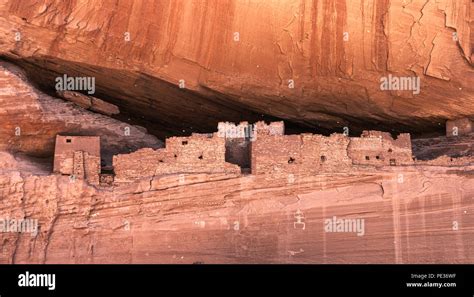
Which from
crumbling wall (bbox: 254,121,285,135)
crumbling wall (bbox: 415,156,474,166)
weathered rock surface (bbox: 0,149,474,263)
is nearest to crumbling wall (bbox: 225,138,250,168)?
crumbling wall (bbox: 254,121,285,135)

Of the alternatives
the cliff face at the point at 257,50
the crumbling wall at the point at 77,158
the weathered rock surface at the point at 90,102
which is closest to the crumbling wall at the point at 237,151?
the cliff face at the point at 257,50

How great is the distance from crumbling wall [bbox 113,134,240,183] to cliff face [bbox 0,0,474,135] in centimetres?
125

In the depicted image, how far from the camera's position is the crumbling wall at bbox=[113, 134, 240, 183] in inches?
650

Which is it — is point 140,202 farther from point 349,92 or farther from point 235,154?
point 349,92

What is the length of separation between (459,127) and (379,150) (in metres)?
1.87

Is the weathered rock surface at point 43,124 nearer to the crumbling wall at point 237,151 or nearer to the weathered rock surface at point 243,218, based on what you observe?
the weathered rock surface at point 243,218

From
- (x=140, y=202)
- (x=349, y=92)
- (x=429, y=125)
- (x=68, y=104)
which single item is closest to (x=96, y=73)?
(x=68, y=104)

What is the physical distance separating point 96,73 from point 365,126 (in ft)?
14.3

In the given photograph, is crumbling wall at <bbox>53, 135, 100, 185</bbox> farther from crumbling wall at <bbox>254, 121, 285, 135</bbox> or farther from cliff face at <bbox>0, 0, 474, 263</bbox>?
crumbling wall at <bbox>254, 121, 285, 135</bbox>

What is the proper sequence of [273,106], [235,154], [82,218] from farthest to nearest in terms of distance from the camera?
→ 1. [273,106]
2. [235,154]
3. [82,218]

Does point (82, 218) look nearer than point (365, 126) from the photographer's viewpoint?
Yes

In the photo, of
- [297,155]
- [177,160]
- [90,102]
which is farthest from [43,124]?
[297,155]

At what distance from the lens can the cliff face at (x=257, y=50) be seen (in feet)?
54.4

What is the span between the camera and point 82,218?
1605cm
